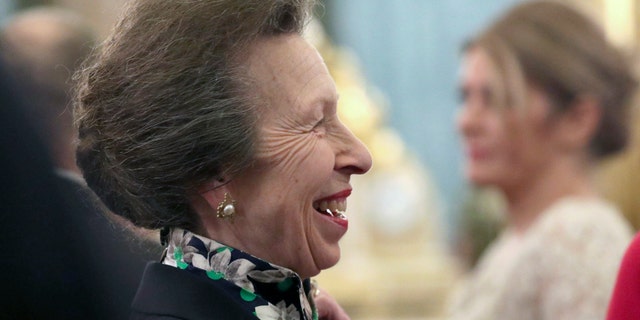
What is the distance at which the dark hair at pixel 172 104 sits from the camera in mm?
2166

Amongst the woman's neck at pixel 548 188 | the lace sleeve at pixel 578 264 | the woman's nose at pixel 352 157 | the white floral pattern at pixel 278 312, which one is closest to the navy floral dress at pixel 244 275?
the white floral pattern at pixel 278 312

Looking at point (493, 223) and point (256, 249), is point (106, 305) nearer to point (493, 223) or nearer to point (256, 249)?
point (256, 249)

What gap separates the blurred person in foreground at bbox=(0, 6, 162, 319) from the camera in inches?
70.6

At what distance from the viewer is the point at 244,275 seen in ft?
7.16

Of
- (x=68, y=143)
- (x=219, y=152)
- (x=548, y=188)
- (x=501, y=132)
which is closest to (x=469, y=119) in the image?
(x=501, y=132)

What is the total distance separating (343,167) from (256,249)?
24 cm

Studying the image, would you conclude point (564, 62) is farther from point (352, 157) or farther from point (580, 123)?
point (352, 157)

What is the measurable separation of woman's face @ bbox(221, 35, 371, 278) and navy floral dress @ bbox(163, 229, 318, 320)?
0.21 feet

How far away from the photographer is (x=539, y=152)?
4113mm

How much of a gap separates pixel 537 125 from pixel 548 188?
0.23 metres

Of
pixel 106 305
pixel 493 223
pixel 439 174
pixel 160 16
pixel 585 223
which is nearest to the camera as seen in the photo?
pixel 106 305

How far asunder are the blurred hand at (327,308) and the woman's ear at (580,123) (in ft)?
6.04

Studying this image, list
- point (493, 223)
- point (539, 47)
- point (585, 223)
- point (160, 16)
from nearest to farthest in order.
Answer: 1. point (160, 16)
2. point (585, 223)
3. point (539, 47)
4. point (493, 223)

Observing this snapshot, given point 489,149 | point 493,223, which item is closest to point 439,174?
point 493,223
